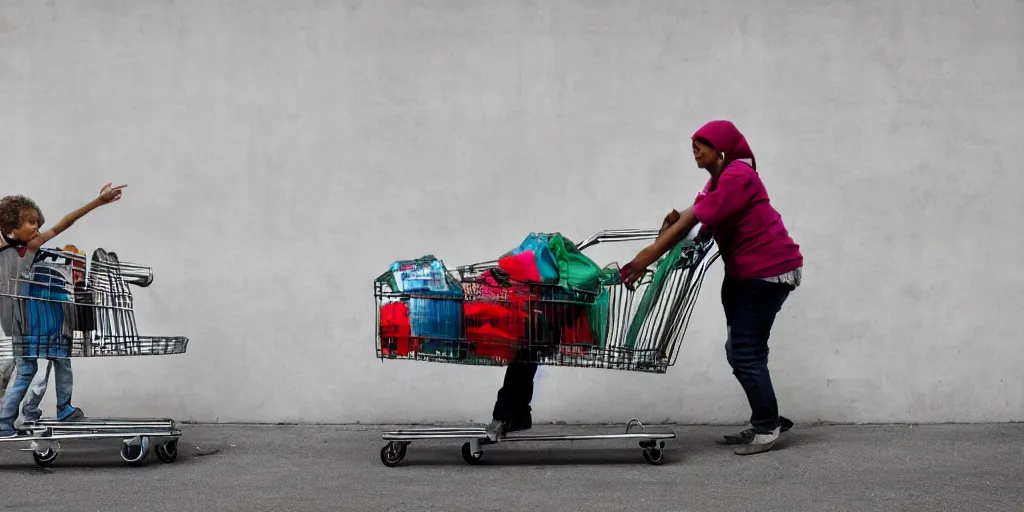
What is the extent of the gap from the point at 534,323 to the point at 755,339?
1180 millimetres

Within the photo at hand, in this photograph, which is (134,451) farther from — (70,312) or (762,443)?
(762,443)

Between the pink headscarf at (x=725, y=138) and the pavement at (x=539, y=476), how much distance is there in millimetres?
1468

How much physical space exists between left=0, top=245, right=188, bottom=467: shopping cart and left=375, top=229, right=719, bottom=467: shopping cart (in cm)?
111

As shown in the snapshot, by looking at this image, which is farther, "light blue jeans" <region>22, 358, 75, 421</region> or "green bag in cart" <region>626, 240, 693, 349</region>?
"light blue jeans" <region>22, 358, 75, 421</region>

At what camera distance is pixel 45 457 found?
4.57m

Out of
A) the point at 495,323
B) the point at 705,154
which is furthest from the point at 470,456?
the point at 705,154

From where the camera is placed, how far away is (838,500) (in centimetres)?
375

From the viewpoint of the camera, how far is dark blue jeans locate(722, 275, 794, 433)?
475 cm

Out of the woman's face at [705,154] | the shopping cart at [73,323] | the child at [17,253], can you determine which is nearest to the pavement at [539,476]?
the shopping cart at [73,323]

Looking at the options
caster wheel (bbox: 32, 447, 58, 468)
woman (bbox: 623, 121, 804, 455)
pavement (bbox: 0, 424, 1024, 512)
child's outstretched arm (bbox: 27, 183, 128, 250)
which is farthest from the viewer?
child's outstretched arm (bbox: 27, 183, 128, 250)

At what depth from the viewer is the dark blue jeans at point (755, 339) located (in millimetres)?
4746

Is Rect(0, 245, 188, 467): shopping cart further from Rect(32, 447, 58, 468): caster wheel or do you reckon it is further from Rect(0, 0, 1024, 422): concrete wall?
Rect(0, 0, 1024, 422): concrete wall

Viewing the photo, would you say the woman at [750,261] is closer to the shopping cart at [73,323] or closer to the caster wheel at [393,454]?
the caster wheel at [393,454]

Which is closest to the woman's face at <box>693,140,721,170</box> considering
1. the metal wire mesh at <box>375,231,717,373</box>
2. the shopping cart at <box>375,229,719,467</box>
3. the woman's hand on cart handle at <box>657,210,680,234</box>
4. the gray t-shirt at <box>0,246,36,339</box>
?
the woman's hand on cart handle at <box>657,210,680,234</box>
